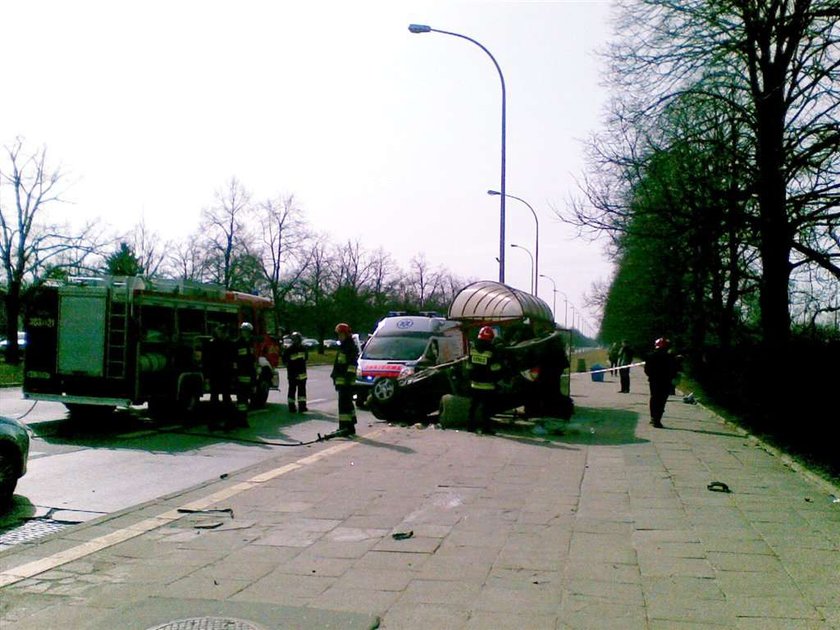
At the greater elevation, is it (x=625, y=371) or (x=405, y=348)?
(x=405, y=348)

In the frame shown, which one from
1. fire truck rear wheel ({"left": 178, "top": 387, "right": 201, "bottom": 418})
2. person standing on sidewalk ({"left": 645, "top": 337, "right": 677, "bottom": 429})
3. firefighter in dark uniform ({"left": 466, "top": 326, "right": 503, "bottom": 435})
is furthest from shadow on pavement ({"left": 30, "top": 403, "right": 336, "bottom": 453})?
person standing on sidewalk ({"left": 645, "top": 337, "right": 677, "bottom": 429})

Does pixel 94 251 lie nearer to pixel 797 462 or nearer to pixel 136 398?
pixel 136 398

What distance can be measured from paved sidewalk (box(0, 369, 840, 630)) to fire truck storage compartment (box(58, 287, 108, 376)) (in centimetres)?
572

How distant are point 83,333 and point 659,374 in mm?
10610

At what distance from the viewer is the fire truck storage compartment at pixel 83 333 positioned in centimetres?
1537

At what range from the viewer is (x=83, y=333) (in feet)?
50.7

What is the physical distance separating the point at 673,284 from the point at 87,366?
2825 cm

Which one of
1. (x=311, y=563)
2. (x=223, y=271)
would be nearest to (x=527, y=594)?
(x=311, y=563)

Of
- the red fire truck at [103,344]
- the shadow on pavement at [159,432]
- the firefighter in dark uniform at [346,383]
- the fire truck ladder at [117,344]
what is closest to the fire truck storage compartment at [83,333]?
the red fire truck at [103,344]

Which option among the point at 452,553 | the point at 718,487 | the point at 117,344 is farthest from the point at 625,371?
the point at 452,553

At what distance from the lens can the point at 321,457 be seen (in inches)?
470

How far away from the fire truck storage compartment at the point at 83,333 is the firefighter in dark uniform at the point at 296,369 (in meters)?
3.74

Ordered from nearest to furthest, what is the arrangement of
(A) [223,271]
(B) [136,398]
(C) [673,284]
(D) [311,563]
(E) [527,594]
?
(E) [527,594] → (D) [311,563] → (B) [136,398] → (C) [673,284] → (A) [223,271]

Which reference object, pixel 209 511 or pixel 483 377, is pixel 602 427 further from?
pixel 209 511
